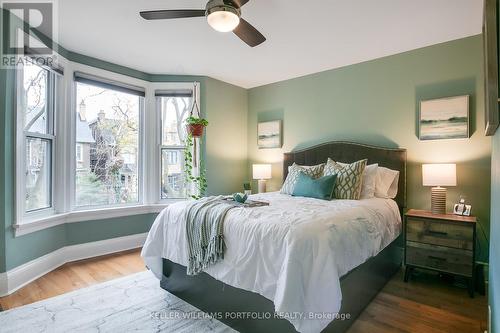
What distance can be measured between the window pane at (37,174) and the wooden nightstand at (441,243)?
410cm

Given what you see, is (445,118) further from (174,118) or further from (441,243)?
(174,118)

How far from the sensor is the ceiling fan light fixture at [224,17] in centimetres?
192

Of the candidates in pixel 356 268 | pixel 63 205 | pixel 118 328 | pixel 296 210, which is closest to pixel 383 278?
pixel 356 268

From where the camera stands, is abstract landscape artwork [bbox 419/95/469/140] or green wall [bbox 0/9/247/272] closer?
green wall [bbox 0/9/247/272]

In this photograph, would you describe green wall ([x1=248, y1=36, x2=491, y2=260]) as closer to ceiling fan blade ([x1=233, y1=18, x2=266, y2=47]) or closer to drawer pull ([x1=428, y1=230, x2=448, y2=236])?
drawer pull ([x1=428, y1=230, x2=448, y2=236])

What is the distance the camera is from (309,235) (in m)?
1.64

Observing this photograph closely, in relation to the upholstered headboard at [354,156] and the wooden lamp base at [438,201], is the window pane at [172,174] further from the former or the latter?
the wooden lamp base at [438,201]

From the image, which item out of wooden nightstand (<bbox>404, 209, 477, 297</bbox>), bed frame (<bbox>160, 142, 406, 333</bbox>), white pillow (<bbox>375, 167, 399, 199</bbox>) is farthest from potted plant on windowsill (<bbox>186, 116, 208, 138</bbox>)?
wooden nightstand (<bbox>404, 209, 477, 297</bbox>)

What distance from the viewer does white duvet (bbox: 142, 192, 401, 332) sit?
1.52 m

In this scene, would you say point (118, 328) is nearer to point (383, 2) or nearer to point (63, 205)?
point (63, 205)

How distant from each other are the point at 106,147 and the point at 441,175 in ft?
13.8

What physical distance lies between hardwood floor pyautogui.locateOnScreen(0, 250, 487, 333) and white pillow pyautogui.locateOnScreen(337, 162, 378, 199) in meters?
0.94

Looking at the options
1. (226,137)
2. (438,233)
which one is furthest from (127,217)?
(438,233)

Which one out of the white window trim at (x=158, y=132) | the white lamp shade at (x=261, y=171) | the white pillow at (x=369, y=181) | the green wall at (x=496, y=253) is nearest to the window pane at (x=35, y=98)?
the white window trim at (x=158, y=132)
